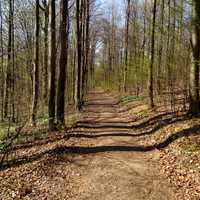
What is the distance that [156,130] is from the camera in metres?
15.3

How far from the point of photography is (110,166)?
1031 centimetres

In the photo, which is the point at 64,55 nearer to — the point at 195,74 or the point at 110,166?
the point at 195,74

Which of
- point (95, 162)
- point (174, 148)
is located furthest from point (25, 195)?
point (174, 148)

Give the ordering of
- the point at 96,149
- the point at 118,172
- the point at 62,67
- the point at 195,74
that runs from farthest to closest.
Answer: the point at 62,67 < the point at 195,74 < the point at 96,149 < the point at 118,172

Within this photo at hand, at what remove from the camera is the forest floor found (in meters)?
8.28

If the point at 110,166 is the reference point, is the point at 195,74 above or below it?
above

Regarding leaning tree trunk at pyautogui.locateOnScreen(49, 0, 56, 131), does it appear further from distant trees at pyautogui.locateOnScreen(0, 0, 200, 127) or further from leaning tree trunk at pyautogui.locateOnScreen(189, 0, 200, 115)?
leaning tree trunk at pyautogui.locateOnScreen(189, 0, 200, 115)

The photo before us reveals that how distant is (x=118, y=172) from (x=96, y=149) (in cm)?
295

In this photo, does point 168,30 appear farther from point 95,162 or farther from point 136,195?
point 136,195

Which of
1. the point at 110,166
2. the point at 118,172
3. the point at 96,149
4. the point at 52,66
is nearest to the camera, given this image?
the point at 118,172

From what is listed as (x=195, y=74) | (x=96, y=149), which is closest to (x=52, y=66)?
(x=96, y=149)

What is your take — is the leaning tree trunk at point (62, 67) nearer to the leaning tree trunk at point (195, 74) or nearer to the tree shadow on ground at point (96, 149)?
the tree shadow on ground at point (96, 149)

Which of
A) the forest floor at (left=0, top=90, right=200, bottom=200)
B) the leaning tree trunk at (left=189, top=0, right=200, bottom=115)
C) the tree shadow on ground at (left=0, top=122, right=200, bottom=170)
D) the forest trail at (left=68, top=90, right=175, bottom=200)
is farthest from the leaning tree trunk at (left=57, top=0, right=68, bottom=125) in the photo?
the leaning tree trunk at (left=189, top=0, right=200, bottom=115)

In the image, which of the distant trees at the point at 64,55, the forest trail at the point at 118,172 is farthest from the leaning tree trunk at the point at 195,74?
the forest trail at the point at 118,172
